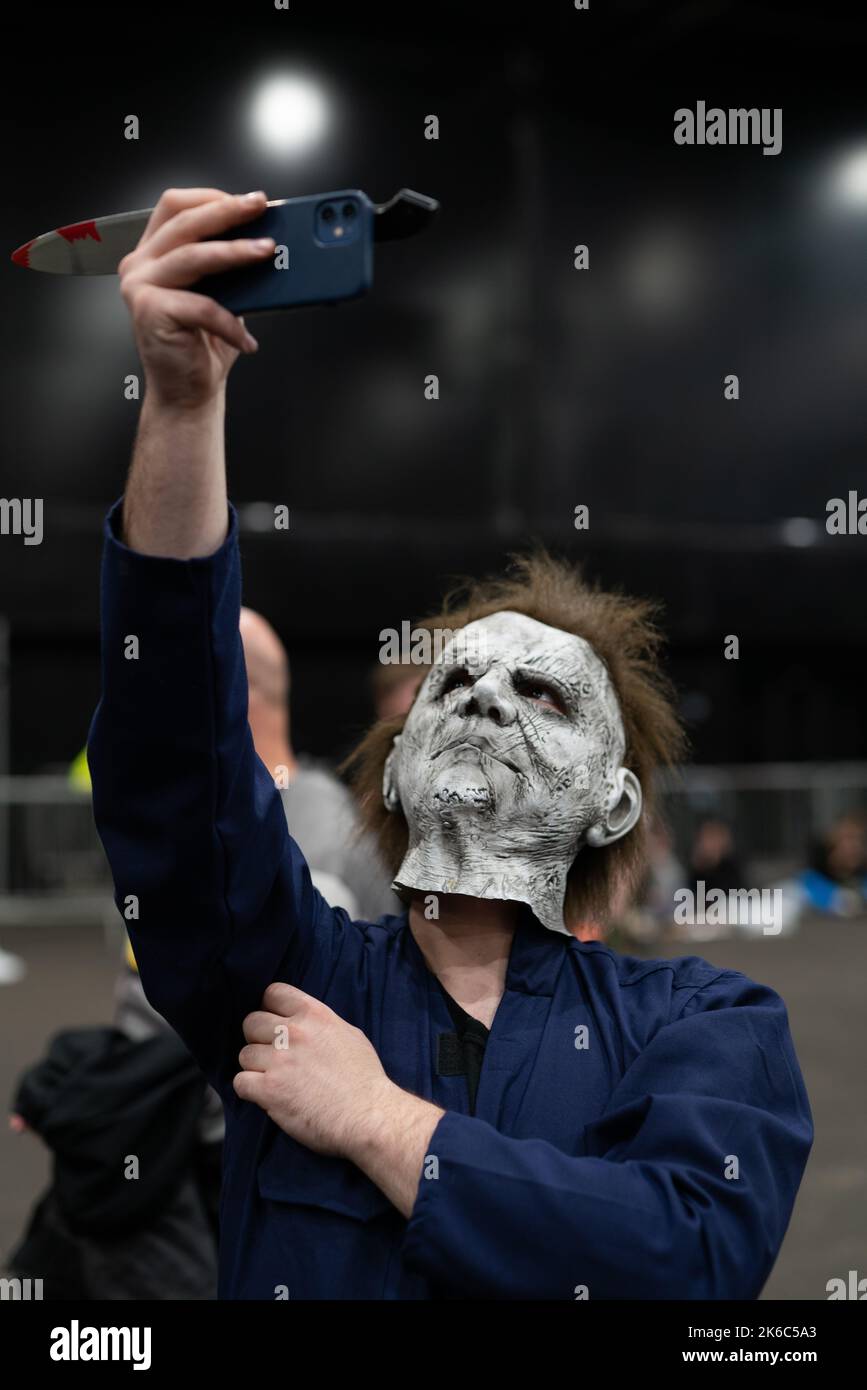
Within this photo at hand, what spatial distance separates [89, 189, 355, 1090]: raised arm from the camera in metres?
1.17

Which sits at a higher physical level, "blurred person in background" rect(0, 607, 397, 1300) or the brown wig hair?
the brown wig hair

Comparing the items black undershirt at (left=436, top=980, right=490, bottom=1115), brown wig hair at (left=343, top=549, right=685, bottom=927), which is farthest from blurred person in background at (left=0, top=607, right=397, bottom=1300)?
black undershirt at (left=436, top=980, right=490, bottom=1115)

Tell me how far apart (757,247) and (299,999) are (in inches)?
509

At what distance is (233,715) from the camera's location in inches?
52.4

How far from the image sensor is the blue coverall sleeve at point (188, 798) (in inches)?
49.9

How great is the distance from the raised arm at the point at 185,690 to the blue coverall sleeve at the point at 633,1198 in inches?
12.6

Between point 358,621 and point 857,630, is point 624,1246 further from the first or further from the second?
point 857,630

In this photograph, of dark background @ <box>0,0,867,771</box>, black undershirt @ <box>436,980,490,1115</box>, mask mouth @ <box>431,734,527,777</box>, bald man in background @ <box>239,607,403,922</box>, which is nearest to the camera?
black undershirt @ <box>436,980,490,1115</box>

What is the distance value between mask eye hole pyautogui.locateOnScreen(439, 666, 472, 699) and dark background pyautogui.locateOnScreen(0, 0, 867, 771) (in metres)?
9.92

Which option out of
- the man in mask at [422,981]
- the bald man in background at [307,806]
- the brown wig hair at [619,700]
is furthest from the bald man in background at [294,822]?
the man in mask at [422,981]

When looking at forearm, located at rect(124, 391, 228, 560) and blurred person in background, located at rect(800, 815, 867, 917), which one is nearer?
forearm, located at rect(124, 391, 228, 560)

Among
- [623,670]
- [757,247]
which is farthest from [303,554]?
[623,670]

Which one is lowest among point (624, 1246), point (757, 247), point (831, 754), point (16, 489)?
point (624, 1246)

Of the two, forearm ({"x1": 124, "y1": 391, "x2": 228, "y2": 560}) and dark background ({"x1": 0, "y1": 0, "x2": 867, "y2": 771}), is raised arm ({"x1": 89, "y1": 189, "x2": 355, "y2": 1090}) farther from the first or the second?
dark background ({"x1": 0, "y1": 0, "x2": 867, "y2": 771})
